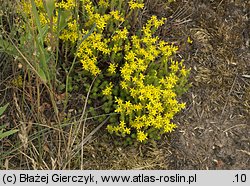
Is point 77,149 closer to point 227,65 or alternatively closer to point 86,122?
point 86,122

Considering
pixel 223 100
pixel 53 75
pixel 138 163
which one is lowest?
pixel 138 163

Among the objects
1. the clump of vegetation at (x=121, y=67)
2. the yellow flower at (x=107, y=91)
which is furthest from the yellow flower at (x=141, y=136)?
the yellow flower at (x=107, y=91)

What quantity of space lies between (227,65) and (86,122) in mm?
992

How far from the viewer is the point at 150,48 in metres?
2.74

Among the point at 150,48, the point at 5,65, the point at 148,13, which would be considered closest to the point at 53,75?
the point at 5,65

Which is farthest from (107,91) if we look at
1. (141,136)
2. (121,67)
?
(141,136)

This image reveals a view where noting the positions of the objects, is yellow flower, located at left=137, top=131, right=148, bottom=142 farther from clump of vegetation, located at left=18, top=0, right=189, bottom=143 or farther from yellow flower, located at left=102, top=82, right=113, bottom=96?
yellow flower, located at left=102, top=82, right=113, bottom=96

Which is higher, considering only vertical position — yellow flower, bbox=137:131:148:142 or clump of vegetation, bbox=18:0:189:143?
clump of vegetation, bbox=18:0:189:143

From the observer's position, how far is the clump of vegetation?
2617 millimetres

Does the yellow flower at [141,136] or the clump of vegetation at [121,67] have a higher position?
the clump of vegetation at [121,67]

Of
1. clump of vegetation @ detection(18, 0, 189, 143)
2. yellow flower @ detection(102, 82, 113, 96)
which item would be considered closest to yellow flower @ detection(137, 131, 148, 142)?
clump of vegetation @ detection(18, 0, 189, 143)

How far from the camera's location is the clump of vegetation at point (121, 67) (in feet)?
8.59

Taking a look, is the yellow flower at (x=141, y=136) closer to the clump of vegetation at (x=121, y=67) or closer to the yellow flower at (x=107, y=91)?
the clump of vegetation at (x=121, y=67)
